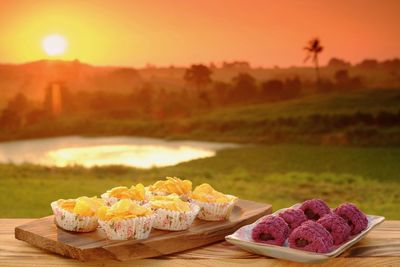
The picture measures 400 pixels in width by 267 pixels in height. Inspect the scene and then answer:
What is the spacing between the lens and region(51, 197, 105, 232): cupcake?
2369 mm

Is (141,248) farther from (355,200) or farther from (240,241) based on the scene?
(355,200)

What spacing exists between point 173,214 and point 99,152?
733 cm

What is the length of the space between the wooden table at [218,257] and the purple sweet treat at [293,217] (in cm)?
18

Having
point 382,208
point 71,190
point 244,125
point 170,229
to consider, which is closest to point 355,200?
point 382,208

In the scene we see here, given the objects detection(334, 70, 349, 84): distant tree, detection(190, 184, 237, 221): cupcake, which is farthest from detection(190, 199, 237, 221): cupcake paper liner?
detection(334, 70, 349, 84): distant tree

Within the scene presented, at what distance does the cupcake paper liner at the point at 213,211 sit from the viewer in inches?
102

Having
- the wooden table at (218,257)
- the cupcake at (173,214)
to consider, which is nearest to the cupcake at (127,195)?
the cupcake at (173,214)

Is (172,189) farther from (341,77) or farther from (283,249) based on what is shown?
(341,77)

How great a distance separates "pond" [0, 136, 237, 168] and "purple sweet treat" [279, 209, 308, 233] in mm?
7282

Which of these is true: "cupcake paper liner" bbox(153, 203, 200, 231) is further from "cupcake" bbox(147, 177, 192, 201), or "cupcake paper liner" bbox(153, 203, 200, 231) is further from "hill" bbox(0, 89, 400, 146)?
"hill" bbox(0, 89, 400, 146)

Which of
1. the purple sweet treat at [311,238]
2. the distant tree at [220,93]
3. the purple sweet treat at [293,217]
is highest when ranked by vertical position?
the distant tree at [220,93]

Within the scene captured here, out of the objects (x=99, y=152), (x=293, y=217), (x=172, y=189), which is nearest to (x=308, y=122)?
(x=99, y=152)

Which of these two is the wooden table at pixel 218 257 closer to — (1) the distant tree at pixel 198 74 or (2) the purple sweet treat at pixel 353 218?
(2) the purple sweet treat at pixel 353 218

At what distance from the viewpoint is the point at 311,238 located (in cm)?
215
